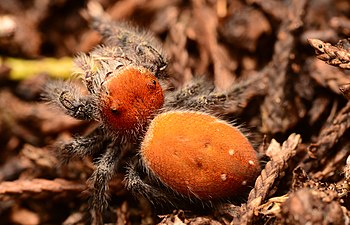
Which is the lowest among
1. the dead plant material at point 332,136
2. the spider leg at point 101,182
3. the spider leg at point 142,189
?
the spider leg at point 101,182

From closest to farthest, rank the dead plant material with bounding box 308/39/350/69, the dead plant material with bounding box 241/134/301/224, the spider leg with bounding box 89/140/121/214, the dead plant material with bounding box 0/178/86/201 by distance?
the dead plant material with bounding box 241/134/301/224 → the dead plant material with bounding box 308/39/350/69 → the spider leg with bounding box 89/140/121/214 → the dead plant material with bounding box 0/178/86/201

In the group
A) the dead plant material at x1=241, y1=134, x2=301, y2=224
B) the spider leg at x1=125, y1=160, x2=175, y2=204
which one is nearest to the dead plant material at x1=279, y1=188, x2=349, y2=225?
the dead plant material at x1=241, y1=134, x2=301, y2=224

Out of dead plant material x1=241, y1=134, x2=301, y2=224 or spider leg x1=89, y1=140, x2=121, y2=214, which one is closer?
dead plant material x1=241, y1=134, x2=301, y2=224

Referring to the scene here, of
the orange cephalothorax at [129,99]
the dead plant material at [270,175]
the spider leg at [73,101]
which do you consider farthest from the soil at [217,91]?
the orange cephalothorax at [129,99]

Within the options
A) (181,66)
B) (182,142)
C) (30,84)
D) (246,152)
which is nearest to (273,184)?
(246,152)

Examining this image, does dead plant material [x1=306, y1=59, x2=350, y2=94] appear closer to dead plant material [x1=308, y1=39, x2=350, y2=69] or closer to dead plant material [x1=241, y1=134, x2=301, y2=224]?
dead plant material [x1=308, y1=39, x2=350, y2=69]

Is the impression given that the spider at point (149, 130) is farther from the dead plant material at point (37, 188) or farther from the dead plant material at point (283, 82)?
the dead plant material at point (283, 82)

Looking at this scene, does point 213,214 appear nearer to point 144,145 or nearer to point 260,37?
point 144,145
